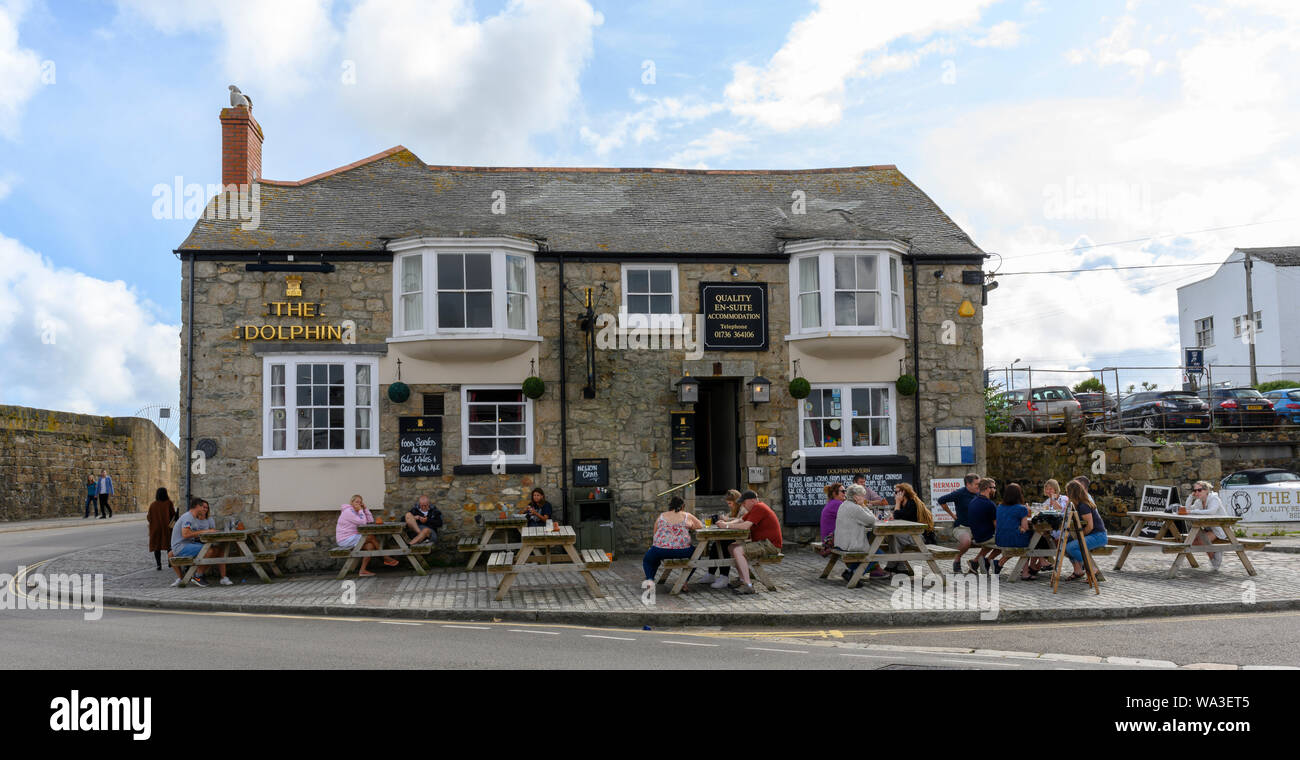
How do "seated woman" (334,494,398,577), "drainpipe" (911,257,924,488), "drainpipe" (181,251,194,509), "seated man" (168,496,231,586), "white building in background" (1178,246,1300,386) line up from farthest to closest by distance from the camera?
"white building in background" (1178,246,1300,386) < "drainpipe" (911,257,924,488) < "drainpipe" (181,251,194,509) < "seated woman" (334,494,398,577) < "seated man" (168,496,231,586)

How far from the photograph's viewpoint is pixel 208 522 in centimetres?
1379

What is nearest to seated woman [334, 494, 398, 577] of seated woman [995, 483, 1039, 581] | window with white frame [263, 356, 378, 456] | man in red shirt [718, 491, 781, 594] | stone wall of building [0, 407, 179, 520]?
window with white frame [263, 356, 378, 456]

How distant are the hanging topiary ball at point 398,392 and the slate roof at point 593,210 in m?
2.53

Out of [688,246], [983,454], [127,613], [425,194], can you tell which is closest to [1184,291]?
[983,454]

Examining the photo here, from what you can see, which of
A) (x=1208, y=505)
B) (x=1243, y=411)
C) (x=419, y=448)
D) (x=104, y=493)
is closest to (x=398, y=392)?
(x=419, y=448)

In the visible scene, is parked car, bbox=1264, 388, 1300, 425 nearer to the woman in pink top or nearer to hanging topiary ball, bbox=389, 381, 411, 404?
the woman in pink top

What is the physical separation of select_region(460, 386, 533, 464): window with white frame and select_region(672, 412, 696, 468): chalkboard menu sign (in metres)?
2.59

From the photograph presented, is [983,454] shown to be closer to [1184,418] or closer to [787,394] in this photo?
[787,394]

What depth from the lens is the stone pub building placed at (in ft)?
49.1

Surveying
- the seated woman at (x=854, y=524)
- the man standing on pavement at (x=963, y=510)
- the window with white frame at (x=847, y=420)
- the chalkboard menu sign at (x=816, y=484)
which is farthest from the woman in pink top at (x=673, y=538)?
the window with white frame at (x=847, y=420)

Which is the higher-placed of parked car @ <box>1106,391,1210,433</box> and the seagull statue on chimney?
the seagull statue on chimney

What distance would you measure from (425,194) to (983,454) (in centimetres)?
1202

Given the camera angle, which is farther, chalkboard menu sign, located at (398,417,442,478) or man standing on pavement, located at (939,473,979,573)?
chalkboard menu sign, located at (398,417,442,478)

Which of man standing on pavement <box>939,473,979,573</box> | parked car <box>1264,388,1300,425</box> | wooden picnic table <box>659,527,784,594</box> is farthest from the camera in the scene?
parked car <box>1264,388,1300,425</box>
